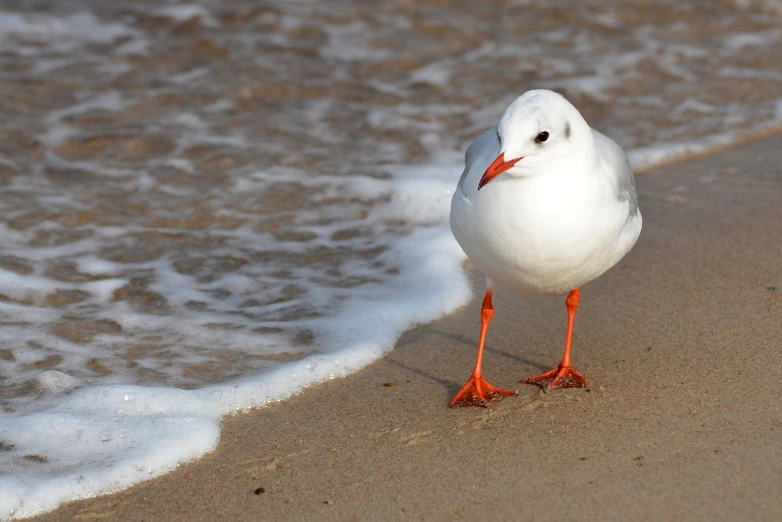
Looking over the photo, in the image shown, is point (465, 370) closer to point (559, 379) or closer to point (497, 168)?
point (559, 379)

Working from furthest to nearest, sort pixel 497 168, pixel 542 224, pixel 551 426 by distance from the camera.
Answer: pixel 551 426 < pixel 542 224 < pixel 497 168

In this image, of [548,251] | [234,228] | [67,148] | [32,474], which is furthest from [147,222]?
[548,251]

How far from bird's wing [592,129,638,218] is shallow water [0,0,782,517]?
3.77ft

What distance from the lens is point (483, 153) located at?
3.49 meters

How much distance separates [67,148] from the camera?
6.66 metres

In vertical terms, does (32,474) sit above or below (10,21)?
below

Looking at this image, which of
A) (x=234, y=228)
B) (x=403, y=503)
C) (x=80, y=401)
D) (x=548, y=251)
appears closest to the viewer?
(x=403, y=503)

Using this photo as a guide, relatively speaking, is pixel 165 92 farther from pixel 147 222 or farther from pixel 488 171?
pixel 488 171

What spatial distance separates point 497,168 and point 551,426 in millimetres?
956

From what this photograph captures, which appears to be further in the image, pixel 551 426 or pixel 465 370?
pixel 465 370

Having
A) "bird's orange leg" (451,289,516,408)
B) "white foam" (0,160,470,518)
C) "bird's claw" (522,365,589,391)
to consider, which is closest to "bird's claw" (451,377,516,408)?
"bird's orange leg" (451,289,516,408)

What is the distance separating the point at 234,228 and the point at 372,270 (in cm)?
99

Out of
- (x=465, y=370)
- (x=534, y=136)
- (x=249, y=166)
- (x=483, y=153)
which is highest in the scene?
(x=534, y=136)

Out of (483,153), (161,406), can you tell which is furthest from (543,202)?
(161,406)
